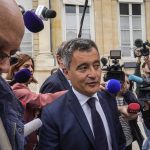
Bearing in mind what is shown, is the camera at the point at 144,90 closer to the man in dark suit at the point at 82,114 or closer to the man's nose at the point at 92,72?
the man in dark suit at the point at 82,114

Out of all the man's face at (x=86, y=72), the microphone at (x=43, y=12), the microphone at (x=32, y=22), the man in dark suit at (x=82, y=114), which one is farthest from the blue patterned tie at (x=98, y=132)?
the microphone at (x=43, y=12)

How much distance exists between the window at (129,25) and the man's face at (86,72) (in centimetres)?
1488

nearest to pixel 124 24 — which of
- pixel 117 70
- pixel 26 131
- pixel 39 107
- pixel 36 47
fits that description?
pixel 36 47

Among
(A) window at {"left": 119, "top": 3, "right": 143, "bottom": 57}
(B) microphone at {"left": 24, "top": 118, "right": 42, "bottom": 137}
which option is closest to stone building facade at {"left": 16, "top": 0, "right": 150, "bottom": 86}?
(A) window at {"left": 119, "top": 3, "right": 143, "bottom": 57}

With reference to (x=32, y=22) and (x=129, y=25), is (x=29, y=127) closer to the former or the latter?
(x=32, y=22)

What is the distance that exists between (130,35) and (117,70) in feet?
44.6

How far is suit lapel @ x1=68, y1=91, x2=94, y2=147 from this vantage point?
1915mm

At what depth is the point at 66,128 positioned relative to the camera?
192 cm

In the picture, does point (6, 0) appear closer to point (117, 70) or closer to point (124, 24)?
point (117, 70)

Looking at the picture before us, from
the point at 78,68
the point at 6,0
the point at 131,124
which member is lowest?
the point at 131,124

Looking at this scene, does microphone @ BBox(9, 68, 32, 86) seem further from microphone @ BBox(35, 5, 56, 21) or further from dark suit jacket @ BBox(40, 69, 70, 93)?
dark suit jacket @ BBox(40, 69, 70, 93)

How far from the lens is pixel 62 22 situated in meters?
16.2

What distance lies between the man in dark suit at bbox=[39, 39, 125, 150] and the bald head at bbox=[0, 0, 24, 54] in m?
1.03

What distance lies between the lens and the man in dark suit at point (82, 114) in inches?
75.2
